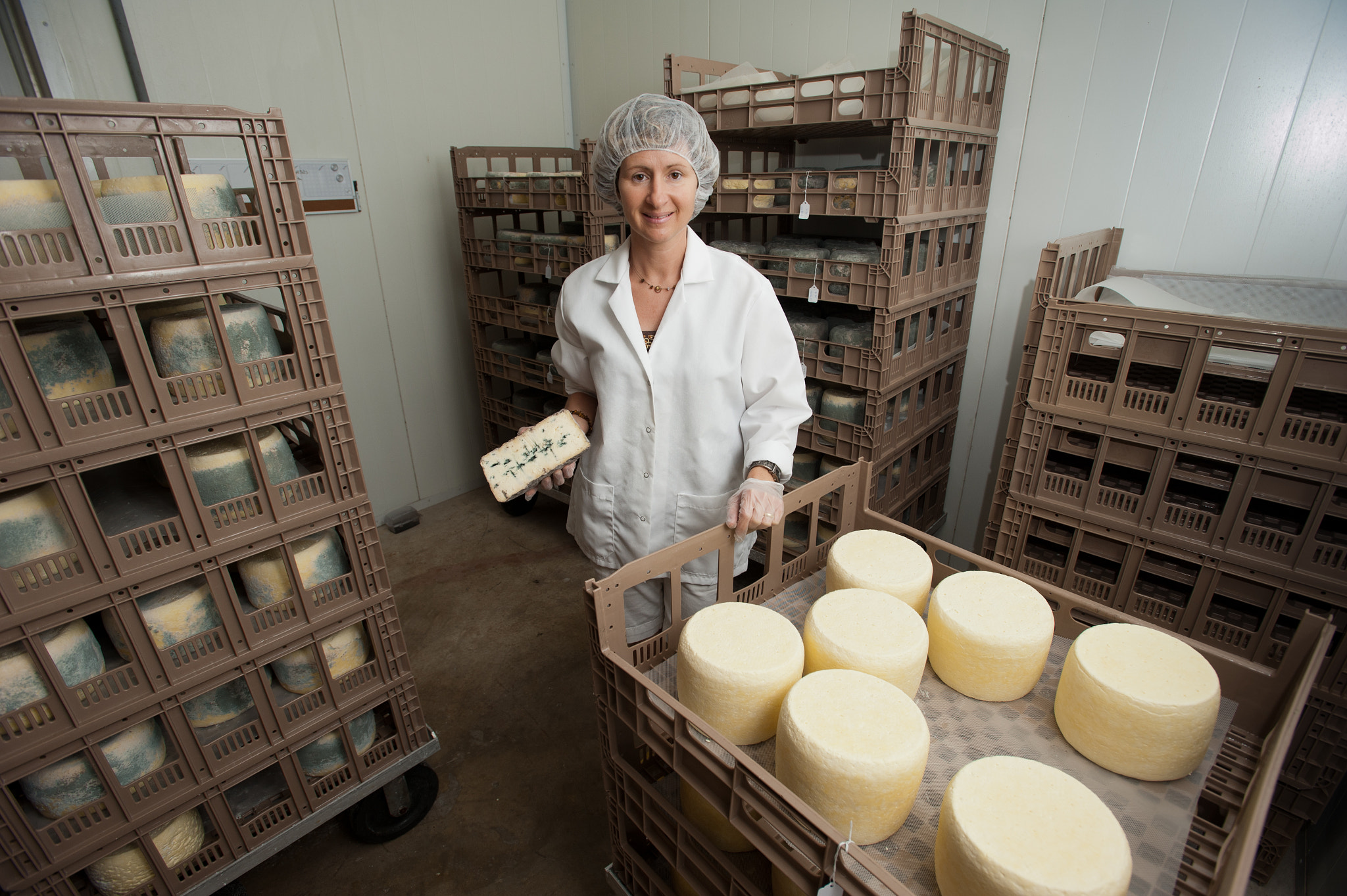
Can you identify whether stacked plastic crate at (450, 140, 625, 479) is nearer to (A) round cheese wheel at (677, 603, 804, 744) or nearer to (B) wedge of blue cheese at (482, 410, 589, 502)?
(B) wedge of blue cheese at (482, 410, 589, 502)

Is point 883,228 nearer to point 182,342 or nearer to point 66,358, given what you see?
point 182,342

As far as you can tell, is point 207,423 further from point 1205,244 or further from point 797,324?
point 1205,244

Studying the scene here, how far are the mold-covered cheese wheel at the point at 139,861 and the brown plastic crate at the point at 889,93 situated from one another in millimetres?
2850

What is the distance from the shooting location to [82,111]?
1168 mm

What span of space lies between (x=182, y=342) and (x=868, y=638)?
5.32 ft

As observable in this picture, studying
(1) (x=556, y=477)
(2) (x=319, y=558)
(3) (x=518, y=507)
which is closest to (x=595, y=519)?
(1) (x=556, y=477)

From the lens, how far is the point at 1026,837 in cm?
78

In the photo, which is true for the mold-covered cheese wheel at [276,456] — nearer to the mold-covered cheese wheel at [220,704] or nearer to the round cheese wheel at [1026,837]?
the mold-covered cheese wheel at [220,704]

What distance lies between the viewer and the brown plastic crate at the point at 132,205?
3.78 feet

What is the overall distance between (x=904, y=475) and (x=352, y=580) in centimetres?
228

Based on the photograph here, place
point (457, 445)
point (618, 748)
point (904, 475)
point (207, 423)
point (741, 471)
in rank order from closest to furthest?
point (618, 748) → point (207, 423) → point (741, 471) → point (904, 475) → point (457, 445)

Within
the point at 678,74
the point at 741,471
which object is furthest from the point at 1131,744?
the point at 678,74

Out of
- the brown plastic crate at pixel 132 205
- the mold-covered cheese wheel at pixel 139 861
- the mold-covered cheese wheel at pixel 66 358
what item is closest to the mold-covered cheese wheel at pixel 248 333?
the brown plastic crate at pixel 132 205

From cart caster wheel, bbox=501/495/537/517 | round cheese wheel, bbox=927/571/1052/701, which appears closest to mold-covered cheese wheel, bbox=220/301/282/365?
round cheese wheel, bbox=927/571/1052/701
